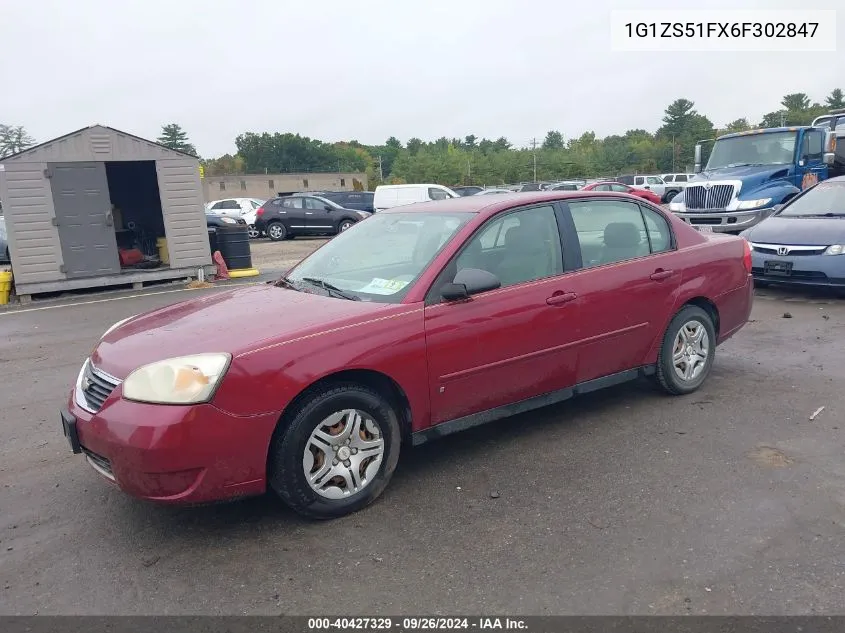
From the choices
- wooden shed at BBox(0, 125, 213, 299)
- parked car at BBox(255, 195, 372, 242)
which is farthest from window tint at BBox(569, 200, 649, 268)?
parked car at BBox(255, 195, 372, 242)

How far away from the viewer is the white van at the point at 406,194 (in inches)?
887

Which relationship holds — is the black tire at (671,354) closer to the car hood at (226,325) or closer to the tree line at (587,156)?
the car hood at (226,325)

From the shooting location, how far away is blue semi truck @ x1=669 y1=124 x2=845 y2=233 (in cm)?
1252

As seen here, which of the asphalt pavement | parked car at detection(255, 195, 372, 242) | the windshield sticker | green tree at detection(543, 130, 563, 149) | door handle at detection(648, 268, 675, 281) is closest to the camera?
the asphalt pavement

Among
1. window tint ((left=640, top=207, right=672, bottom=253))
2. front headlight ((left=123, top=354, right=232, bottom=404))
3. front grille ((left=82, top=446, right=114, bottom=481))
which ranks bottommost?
front grille ((left=82, top=446, right=114, bottom=481))

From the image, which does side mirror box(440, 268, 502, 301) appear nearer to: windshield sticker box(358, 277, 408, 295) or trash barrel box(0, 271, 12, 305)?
windshield sticker box(358, 277, 408, 295)

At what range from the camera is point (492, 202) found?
174 inches

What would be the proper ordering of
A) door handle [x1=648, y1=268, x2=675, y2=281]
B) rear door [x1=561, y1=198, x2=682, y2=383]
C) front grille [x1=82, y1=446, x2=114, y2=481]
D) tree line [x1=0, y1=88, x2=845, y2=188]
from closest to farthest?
front grille [x1=82, y1=446, x2=114, y2=481] < rear door [x1=561, y1=198, x2=682, y2=383] < door handle [x1=648, y1=268, x2=675, y2=281] < tree line [x1=0, y1=88, x2=845, y2=188]

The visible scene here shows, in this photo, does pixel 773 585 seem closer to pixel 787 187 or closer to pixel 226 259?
pixel 787 187

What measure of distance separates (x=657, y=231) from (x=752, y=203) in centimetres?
871

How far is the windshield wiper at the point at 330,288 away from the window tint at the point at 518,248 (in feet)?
2.16

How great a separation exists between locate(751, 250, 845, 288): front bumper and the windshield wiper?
653 cm
